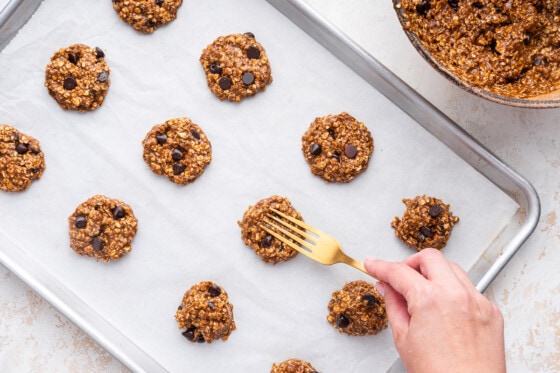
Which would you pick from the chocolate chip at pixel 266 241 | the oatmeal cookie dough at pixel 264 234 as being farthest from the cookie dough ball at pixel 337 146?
the chocolate chip at pixel 266 241

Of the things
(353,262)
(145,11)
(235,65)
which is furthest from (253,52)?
(353,262)

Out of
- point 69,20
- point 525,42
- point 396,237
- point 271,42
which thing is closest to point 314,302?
point 396,237

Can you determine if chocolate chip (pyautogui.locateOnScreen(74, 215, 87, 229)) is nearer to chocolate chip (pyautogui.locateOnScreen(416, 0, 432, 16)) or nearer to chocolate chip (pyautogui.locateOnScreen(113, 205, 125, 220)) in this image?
chocolate chip (pyautogui.locateOnScreen(113, 205, 125, 220))

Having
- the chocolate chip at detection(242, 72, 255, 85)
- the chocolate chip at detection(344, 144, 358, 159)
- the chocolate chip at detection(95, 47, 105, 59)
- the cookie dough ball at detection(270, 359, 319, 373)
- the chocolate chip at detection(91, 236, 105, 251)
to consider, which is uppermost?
the chocolate chip at detection(242, 72, 255, 85)

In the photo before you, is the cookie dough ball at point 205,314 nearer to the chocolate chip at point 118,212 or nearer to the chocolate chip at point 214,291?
the chocolate chip at point 214,291

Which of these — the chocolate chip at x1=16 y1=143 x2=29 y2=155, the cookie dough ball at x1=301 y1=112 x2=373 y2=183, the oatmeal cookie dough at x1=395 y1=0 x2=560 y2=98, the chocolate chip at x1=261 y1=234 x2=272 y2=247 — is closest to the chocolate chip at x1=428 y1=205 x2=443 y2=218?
the cookie dough ball at x1=301 y1=112 x2=373 y2=183

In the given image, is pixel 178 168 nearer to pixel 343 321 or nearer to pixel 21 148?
pixel 21 148
